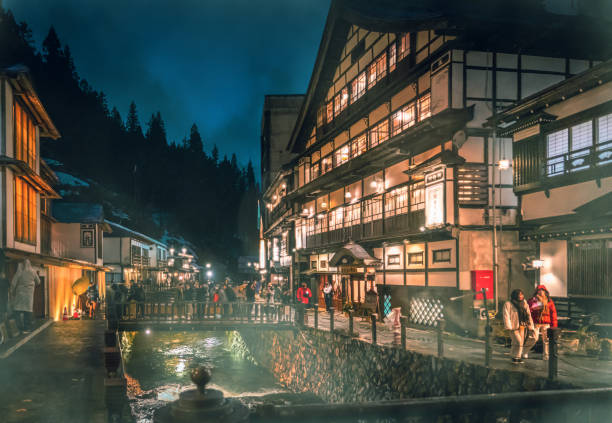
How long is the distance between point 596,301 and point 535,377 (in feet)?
21.3

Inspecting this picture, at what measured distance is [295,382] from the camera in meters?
19.6

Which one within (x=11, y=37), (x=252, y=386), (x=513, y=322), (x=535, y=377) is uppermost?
(x=11, y=37)

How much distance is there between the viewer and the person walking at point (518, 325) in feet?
34.8

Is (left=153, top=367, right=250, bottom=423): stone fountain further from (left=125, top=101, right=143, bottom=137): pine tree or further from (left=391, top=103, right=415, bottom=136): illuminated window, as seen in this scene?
(left=125, top=101, right=143, bottom=137): pine tree

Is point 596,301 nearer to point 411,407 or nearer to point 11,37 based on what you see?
point 411,407

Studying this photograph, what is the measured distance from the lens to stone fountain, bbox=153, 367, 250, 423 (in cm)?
234

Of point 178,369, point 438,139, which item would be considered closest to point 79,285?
point 178,369

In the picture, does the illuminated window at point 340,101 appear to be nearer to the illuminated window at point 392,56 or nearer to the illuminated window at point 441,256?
the illuminated window at point 392,56

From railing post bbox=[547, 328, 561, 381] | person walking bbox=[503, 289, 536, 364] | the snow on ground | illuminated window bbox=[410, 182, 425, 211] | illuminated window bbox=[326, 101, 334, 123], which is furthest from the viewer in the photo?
the snow on ground

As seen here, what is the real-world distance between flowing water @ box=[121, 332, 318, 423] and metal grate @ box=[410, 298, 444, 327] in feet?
19.8

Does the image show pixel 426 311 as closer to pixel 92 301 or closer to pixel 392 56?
pixel 392 56

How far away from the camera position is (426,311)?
19516 mm

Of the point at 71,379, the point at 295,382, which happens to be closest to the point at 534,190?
the point at 295,382

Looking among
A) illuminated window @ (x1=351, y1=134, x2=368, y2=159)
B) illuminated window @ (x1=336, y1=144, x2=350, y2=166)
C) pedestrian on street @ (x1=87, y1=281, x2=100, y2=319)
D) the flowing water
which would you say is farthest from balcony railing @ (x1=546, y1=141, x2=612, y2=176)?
pedestrian on street @ (x1=87, y1=281, x2=100, y2=319)
